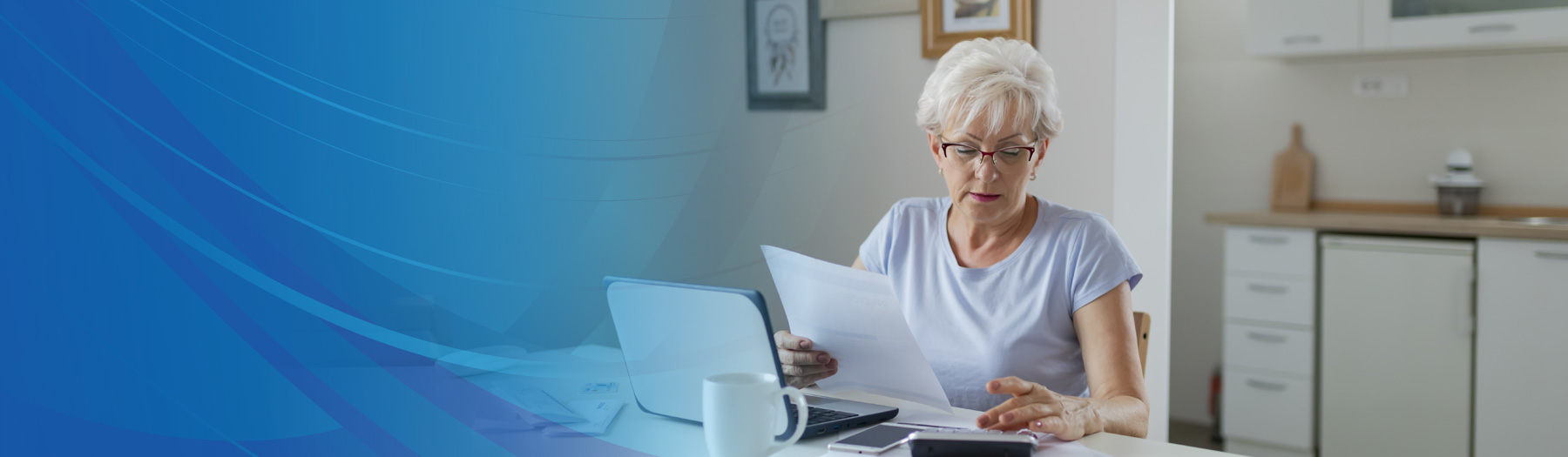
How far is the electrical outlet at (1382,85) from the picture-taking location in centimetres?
318

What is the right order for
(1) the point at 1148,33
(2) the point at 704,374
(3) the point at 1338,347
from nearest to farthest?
(2) the point at 704,374
(1) the point at 1148,33
(3) the point at 1338,347

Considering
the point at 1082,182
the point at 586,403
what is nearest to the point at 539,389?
the point at 586,403

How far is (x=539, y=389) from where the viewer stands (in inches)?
43.3

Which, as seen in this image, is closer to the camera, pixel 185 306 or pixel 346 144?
pixel 185 306

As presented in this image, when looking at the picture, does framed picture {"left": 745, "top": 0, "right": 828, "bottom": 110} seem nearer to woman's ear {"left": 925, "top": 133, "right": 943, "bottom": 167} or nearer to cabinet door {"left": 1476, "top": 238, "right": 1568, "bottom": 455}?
woman's ear {"left": 925, "top": 133, "right": 943, "bottom": 167}

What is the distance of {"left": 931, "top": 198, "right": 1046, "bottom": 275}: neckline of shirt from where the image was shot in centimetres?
144

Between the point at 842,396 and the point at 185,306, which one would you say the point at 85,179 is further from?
the point at 842,396

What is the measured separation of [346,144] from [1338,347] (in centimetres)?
290

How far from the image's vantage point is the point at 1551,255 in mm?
2588

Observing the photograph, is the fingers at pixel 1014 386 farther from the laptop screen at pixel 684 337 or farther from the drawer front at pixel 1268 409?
the drawer front at pixel 1268 409

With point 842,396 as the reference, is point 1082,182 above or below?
above

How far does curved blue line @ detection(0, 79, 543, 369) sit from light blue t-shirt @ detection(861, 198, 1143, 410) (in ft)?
2.63

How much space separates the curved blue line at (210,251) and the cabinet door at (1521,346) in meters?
2.79
